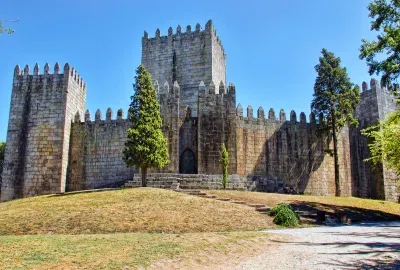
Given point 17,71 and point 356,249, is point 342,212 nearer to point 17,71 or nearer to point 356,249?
point 356,249

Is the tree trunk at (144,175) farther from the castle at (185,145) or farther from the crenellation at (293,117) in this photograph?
the crenellation at (293,117)

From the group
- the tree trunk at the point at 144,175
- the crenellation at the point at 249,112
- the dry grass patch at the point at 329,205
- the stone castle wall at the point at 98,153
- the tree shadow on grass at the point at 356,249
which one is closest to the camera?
the tree shadow on grass at the point at 356,249

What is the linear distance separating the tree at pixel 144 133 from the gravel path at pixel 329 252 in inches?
443

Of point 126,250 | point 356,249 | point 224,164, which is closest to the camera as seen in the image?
point 126,250

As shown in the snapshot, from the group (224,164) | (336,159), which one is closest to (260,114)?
(336,159)

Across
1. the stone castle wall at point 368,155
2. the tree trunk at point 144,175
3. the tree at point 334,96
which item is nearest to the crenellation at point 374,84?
the stone castle wall at point 368,155

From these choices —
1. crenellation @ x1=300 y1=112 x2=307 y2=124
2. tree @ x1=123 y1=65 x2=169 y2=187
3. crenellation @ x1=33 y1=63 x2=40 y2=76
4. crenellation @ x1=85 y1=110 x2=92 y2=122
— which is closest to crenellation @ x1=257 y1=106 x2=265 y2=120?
crenellation @ x1=300 y1=112 x2=307 y2=124

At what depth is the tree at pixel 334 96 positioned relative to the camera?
28.7 meters

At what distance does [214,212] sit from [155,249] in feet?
21.8

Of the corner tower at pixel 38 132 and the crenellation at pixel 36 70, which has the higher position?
the crenellation at pixel 36 70

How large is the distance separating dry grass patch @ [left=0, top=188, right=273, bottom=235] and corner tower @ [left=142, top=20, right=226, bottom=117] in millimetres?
17064

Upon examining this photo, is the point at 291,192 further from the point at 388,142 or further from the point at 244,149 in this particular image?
the point at 388,142

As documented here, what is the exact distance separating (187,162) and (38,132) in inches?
425

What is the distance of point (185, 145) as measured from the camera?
27688 millimetres
